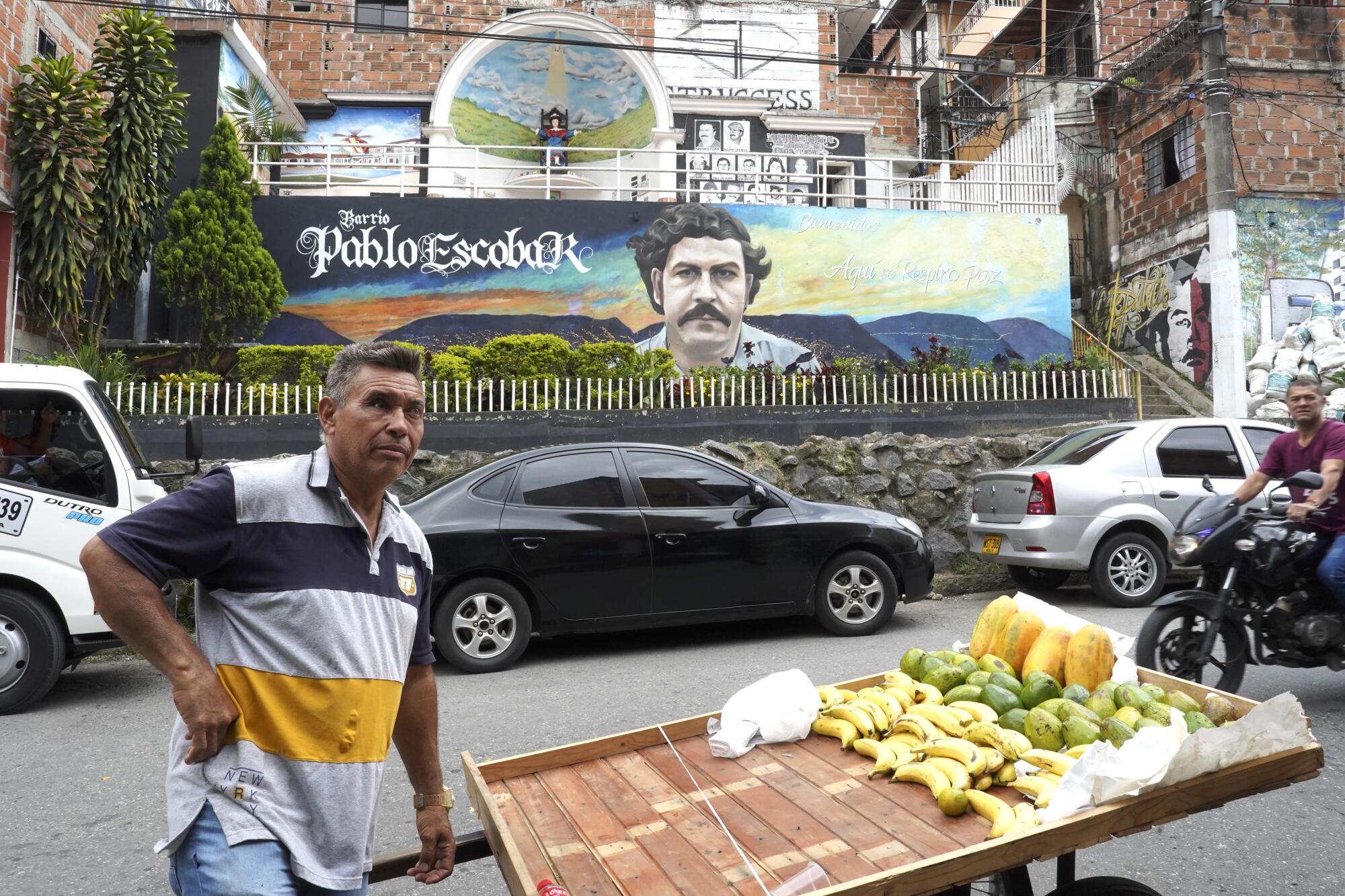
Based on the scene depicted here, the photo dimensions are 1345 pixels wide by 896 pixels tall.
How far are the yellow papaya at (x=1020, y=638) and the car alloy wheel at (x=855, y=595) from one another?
4.33m

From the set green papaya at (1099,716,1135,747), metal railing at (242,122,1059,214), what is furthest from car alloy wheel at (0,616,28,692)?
metal railing at (242,122,1059,214)

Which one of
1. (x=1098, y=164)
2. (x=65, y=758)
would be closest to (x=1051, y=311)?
(x=1098, y=164)

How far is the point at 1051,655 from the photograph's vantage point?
3330 millimetres

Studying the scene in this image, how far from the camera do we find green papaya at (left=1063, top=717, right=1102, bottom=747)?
2758 mm

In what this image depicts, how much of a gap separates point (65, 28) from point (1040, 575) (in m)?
14.6

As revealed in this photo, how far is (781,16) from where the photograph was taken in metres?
24.1

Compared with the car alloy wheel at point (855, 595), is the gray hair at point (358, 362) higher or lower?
higher

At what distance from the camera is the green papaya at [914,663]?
11.5ft

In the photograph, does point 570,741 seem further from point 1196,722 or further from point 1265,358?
point 1265,358

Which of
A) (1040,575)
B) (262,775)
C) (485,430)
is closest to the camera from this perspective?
(262,775)

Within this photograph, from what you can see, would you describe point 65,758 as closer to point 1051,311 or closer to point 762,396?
point 762,396

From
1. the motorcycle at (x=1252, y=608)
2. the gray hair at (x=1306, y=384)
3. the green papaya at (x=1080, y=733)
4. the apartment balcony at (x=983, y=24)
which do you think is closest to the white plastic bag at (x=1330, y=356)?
the apartment balcony at (x=983, y=24)

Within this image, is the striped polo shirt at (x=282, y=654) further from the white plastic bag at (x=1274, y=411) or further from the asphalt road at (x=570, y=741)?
the white plastic bag at (x=1274, y=411)

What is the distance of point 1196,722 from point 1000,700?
0.56 m
